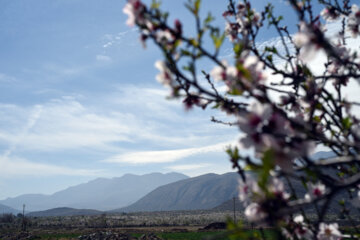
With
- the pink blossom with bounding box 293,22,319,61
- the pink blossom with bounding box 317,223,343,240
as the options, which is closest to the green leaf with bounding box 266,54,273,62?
the pink blossom with bounding box 293,22,319,61

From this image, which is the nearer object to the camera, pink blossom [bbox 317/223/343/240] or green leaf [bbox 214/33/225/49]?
green leaf [bbox 214/33/225/49]

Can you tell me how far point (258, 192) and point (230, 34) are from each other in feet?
6.74

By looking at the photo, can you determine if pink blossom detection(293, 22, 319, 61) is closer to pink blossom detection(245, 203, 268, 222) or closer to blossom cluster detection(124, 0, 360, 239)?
blossom cluster detection(124, 0, 360, 239)

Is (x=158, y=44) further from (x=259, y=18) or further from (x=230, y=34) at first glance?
(x=259, y=18)

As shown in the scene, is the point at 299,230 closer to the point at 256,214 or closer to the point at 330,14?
the point at 256,214

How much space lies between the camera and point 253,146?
1208 mm

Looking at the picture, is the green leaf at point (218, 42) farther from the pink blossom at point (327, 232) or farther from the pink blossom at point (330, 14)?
the pink blossom at point (330, 14)

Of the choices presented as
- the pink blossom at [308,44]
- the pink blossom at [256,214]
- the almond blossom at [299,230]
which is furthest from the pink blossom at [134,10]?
the almond blossom at [299,230]

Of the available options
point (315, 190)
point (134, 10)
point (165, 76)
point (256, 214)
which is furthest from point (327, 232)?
point (134, 10)

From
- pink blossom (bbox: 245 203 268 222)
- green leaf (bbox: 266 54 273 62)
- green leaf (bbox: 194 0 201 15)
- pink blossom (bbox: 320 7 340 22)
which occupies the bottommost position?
pink blossom (bbox: 245 203 268 222)

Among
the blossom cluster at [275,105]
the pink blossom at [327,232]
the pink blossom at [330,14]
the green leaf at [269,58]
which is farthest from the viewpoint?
the pink blossom at [330,14]

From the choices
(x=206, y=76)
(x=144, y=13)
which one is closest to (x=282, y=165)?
(x=144, y=13)

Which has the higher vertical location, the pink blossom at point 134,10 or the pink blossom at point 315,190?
the pink blossom at point 134,10

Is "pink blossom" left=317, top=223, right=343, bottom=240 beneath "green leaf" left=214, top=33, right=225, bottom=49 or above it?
beneath
